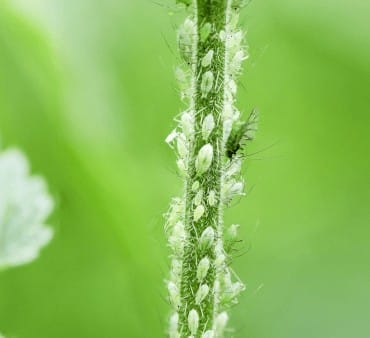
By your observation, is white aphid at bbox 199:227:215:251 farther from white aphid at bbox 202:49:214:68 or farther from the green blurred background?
the green blurred background

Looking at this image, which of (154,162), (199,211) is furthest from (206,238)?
(154,162)

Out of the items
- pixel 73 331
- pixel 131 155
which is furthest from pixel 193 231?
pixel 131 155

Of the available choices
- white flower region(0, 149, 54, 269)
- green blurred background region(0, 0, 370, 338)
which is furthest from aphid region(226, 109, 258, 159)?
green blurred background region(0, 0, 370, 338)

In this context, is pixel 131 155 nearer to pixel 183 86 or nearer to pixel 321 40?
pixel 321 40

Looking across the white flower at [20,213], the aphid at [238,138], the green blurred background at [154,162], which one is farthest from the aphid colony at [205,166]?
the green blurred background at [154,162]

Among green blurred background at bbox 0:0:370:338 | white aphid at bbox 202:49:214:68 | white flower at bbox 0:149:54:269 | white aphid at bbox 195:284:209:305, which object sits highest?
white aphid at bbox 202:49:214:68

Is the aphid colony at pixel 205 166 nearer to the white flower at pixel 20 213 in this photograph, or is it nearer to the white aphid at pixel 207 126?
the white aphid at pixel 207 126
